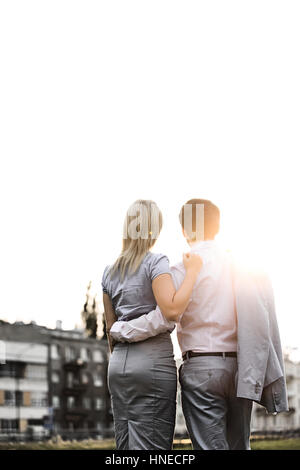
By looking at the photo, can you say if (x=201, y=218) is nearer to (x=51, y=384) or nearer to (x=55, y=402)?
(x=51, y=384)

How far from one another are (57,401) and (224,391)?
256 ft

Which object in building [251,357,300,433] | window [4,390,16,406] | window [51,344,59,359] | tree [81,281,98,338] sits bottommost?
building [251,357,300,433]

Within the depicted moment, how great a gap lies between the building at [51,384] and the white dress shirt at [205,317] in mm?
69357

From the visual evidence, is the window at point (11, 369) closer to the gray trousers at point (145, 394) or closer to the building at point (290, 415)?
the building at point (290, 415)

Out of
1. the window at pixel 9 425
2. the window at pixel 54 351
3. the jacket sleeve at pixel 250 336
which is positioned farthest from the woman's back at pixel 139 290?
the window at pixel 54 351

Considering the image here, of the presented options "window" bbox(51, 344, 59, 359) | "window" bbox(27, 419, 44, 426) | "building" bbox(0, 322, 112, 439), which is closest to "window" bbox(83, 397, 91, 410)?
"building" bbox(0, 322, 112, 439)

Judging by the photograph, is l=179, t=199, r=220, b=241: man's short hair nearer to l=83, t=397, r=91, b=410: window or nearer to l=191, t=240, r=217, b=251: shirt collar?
l=191, t=240, r=217, b=251: shirt collar

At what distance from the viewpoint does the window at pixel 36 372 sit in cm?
7668

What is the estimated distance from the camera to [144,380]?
325cm

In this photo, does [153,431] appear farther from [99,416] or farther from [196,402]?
[99,416]

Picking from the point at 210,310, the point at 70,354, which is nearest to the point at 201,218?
the point at 210,310

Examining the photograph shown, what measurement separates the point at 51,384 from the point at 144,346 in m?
77.4

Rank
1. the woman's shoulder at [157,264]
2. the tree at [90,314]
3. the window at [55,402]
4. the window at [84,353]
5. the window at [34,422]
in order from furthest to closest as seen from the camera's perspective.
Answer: the window at [84,353], the window at [55,402], the window at [34,422], the tree at [90,314], the woman's shoulder at [157,264]

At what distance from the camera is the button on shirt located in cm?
340
